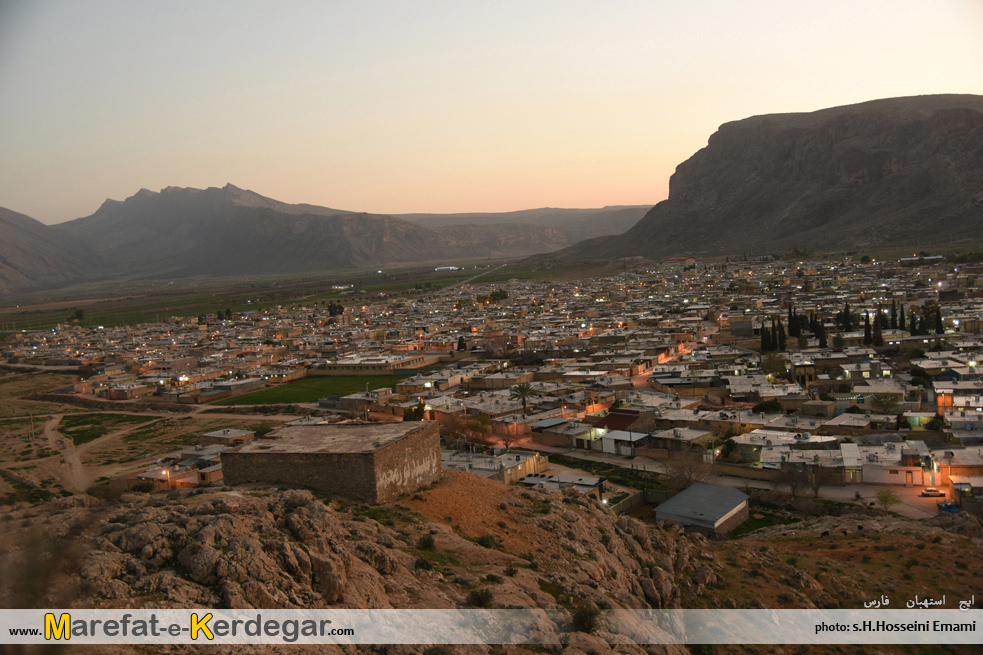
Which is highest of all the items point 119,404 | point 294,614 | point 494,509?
point 294,614

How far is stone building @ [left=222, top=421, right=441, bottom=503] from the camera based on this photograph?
41.2 feet

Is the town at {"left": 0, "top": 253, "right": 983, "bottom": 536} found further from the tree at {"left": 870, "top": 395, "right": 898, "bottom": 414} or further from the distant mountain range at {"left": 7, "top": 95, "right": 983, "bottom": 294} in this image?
the distant mountain range at {"left": 7, "top": 95, "right": 983, "bottom": 294}

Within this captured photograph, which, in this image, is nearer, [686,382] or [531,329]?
[686,382]

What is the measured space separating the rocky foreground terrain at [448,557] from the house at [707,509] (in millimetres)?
1404

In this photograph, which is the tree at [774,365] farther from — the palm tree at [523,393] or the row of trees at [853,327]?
the palm tree at [523,393]

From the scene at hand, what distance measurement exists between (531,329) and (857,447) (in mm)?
39742

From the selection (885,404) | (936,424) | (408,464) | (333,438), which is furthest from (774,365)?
(333,438)

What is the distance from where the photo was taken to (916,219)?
124188 millimetres

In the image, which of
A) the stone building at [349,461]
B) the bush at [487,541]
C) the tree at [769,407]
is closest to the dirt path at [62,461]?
the stone building at [349,461]

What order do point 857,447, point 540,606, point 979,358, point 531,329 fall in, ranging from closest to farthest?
point 540,606 → point 857,447 → point 979,358 → point 531,329

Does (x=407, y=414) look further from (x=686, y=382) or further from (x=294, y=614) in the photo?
(x=294, y=614)

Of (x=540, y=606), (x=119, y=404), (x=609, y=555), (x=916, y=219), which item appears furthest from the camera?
(x=916, y=219)

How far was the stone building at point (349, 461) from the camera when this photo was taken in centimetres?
1255

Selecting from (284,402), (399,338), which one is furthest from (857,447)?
(399,338)
